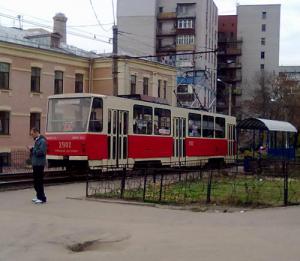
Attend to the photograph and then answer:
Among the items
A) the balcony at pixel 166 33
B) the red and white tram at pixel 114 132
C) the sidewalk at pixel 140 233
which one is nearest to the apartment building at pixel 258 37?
the balcony at pixel 166 33

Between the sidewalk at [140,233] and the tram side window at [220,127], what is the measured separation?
19115 millimetres

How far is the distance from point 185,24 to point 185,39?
7.92ft

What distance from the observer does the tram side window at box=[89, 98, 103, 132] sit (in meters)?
22.3

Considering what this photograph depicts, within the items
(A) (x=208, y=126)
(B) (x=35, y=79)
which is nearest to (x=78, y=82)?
(B) (x=35, y=79)

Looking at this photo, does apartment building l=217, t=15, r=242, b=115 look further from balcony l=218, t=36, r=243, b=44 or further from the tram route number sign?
the tram route number sign

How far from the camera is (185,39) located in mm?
93625

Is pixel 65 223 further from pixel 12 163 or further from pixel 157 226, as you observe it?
pixel 12 163

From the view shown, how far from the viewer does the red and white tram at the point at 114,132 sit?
22.3 metres

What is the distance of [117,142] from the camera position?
77.3 ft

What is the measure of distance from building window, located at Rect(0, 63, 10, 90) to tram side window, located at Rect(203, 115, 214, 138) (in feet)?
51.5

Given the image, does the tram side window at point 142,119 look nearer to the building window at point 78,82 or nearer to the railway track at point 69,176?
the railway track at point 69,176

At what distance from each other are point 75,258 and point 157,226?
3.07 metres

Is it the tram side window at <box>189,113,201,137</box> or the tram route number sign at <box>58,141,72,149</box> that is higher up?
the tram side window at <box>189,113,201,137</box>

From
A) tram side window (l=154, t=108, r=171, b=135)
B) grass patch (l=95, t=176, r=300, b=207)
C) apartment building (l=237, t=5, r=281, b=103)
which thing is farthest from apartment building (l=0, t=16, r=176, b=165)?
apartment building (l=237, t=5, r=281, b=103)
